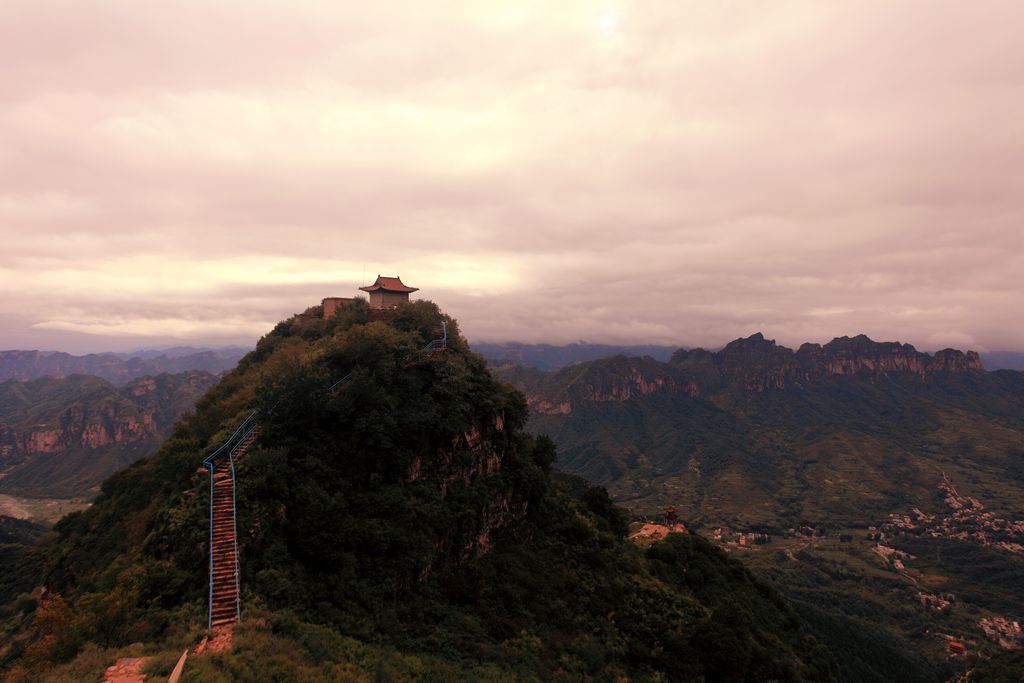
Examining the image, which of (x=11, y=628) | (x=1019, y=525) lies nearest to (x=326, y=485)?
(x=11, y=628)

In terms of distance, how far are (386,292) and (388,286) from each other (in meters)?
1.14

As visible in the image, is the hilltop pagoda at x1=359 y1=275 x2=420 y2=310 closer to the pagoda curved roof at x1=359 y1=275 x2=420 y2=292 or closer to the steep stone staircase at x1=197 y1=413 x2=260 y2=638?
the pagoda curved roof at x1=359 y1=275 x2=420 y2=292

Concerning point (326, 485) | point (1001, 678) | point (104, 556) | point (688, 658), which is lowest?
point (1001, 678)

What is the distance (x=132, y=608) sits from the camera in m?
21.5

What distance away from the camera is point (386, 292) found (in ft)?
212

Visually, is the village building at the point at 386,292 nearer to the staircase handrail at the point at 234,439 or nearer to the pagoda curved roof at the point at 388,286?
the pagoda curved roof at the point at 388,286

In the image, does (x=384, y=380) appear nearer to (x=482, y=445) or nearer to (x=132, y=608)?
(x=482, y=445)

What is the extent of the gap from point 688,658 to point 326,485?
29909 mm

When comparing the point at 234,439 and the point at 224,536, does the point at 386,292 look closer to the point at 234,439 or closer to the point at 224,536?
the point at 234,439

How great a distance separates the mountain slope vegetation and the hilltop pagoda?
12.7 meters

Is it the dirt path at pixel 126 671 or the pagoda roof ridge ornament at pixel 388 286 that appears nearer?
the dirt path at pixel 126 671

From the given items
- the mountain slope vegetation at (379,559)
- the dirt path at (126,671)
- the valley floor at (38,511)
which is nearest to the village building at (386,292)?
the mountain slope vegetation at (379,559)

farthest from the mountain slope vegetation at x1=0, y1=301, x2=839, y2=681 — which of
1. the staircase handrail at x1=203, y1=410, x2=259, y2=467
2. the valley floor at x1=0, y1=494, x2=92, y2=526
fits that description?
the valley floor at x1=0, y1=494, x2=92, y2=526

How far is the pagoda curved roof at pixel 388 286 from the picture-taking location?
211 ft
